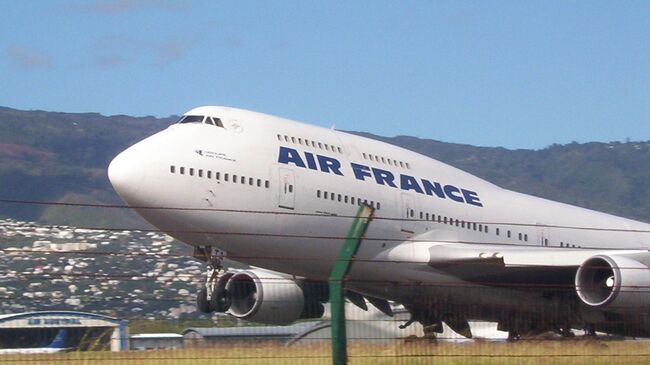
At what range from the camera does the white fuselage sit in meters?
25.0

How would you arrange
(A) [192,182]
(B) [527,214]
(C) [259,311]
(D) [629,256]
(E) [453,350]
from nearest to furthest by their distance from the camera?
(E) [453,350] < (A) [192,182] < (D) [629,256] < (C) [259,311] < (B) [527,214]

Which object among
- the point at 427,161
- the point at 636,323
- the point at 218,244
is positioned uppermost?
the point at 427,161

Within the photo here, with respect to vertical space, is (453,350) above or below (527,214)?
below

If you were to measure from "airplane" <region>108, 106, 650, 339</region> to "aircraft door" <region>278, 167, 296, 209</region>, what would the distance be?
0.02 meters

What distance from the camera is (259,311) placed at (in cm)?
2855

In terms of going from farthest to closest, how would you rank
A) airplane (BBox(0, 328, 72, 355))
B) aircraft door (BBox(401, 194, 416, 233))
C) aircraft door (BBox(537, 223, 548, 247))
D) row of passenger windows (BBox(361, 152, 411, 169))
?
1. aircraft door (BBox(537, 223, 548, 247))
2. row of passenger windows (BBox(361, 152, 411, 169))
3. aircraft door (BBox(401, 194, 416, 233))
4. airplane (BBox(0, 328, 72, 355))

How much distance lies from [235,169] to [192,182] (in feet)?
3.25

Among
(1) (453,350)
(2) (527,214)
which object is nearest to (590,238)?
(2) (527,214)

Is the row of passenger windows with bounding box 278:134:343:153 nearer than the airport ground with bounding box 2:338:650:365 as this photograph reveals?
No

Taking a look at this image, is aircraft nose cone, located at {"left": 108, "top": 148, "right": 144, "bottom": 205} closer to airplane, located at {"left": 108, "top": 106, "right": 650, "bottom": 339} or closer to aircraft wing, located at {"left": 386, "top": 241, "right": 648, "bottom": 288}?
airplane, located at {"left": 108, "top": 106, "right": 650, "bottom": 339}

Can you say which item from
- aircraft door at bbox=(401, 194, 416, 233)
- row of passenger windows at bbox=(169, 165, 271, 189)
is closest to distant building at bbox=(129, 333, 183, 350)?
row of passenger windows at bbox=(169, 165, 271, 189)

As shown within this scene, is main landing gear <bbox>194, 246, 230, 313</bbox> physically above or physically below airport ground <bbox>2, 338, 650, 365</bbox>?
above

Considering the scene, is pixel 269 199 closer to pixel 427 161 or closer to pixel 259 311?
pixel 259 311

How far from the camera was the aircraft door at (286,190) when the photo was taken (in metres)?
25.9
